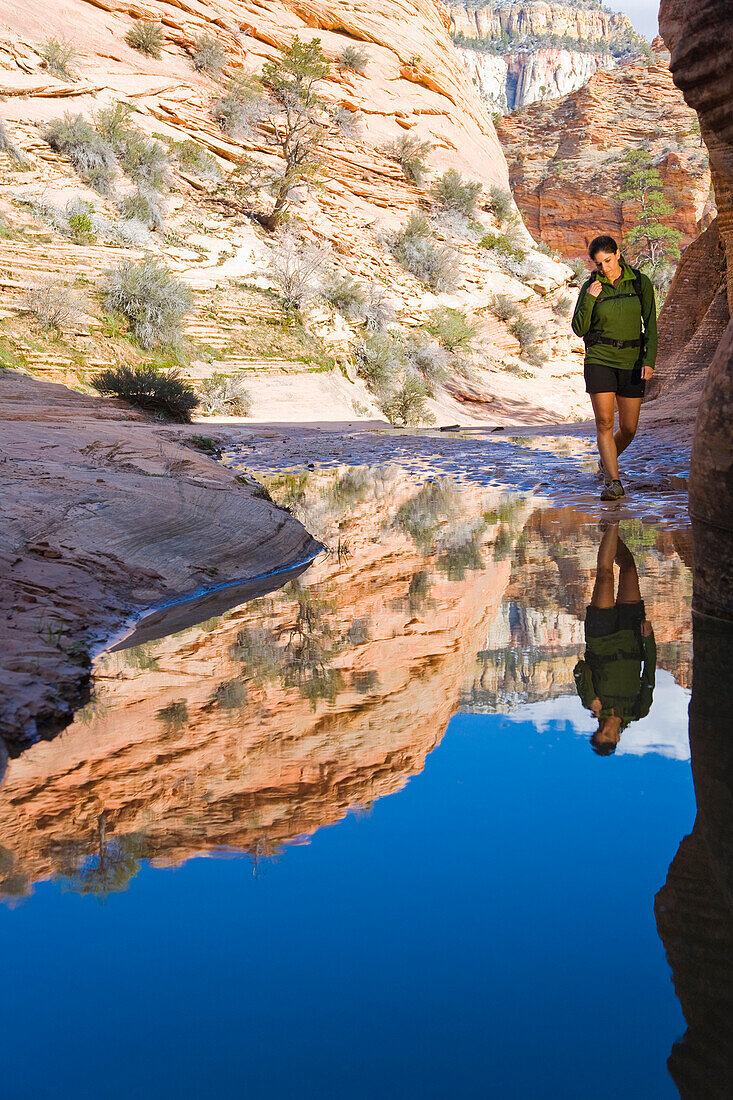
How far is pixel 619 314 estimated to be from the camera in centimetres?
655

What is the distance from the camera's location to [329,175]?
1088 inches

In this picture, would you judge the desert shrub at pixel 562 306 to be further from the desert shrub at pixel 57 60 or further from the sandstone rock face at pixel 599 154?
the sandstone rock face at pixel 599 154

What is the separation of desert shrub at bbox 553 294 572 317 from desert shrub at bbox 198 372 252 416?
50.5 feet

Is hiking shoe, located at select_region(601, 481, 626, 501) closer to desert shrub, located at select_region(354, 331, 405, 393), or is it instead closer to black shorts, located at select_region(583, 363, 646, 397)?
black shorts, located at select_region(583, 363, 646, 397)

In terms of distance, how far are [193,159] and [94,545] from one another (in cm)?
2275

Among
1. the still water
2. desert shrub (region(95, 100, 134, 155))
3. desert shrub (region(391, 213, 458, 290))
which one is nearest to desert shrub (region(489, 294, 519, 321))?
desert shrub (region(391, 213, 458, 290))

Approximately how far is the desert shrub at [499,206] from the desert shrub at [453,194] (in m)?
1.28

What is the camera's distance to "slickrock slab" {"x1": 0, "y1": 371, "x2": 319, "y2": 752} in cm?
307

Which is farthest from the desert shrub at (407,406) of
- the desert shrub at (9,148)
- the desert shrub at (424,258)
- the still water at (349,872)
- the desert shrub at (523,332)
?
the still water at (349,872)

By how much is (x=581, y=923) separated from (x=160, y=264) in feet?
65.4

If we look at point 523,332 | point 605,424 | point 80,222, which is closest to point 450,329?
point 523,332

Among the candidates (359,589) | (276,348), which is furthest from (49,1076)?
(276,348)

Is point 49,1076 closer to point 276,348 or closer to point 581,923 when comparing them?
point 581,923

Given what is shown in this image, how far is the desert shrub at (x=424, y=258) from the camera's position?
26750 mm
